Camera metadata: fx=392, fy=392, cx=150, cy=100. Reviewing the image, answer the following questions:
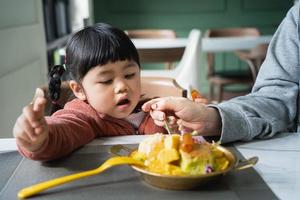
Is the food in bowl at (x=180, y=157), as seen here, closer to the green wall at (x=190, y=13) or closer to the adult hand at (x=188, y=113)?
the adult hand at (x=188, y=113)

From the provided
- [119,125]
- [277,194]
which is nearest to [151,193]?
[277,194]

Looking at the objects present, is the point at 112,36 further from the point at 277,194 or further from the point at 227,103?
the point at 277,194

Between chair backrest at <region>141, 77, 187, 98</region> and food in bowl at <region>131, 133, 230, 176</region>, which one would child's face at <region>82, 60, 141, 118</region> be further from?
chair backrest at <region>141, 77, 187, 98</region>

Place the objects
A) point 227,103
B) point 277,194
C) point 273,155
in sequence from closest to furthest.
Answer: point 277,194 → point 273,155 → point 227,103

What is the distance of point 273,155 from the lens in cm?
69

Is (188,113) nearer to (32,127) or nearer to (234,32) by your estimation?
(32,127)

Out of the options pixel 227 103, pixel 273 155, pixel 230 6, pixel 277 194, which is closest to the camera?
pixel 277 194

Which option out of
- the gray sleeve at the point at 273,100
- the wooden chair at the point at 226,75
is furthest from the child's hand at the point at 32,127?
the wooden chair at the point at 226,75

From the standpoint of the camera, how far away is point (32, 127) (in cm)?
59

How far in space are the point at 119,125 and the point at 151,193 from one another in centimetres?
40

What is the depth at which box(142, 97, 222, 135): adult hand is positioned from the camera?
741 millimetres

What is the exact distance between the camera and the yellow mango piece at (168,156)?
0.54 meters

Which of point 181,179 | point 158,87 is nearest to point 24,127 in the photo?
point 181,179

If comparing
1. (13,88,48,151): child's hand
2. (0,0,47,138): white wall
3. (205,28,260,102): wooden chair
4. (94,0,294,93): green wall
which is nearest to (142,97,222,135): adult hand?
(13,88,48,151): child's hand
